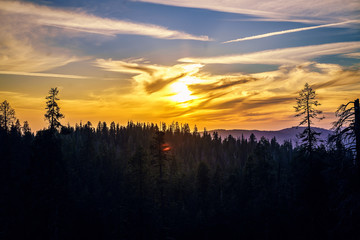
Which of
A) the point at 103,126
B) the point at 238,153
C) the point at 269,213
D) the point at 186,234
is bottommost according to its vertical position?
the point at 186,234

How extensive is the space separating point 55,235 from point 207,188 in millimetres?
39610

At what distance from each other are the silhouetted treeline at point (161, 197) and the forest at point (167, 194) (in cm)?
10

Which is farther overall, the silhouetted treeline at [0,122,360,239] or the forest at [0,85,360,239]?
the silhouetted treeline at [0,122,360,239]

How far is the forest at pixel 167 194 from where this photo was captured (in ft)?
61.6

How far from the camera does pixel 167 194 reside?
58875mm

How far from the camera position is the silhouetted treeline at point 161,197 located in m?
26.5

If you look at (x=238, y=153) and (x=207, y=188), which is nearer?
(x=207, y=188)

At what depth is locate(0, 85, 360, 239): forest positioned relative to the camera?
18.8m

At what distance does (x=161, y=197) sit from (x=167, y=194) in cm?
1812

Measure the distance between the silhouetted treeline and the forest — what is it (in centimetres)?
10

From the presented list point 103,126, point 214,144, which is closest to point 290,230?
point 214,144

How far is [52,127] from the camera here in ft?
91.6

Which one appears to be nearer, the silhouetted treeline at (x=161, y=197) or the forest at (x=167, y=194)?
the forest at (x=167, y=194)

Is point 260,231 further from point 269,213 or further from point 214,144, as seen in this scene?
point 214,144
